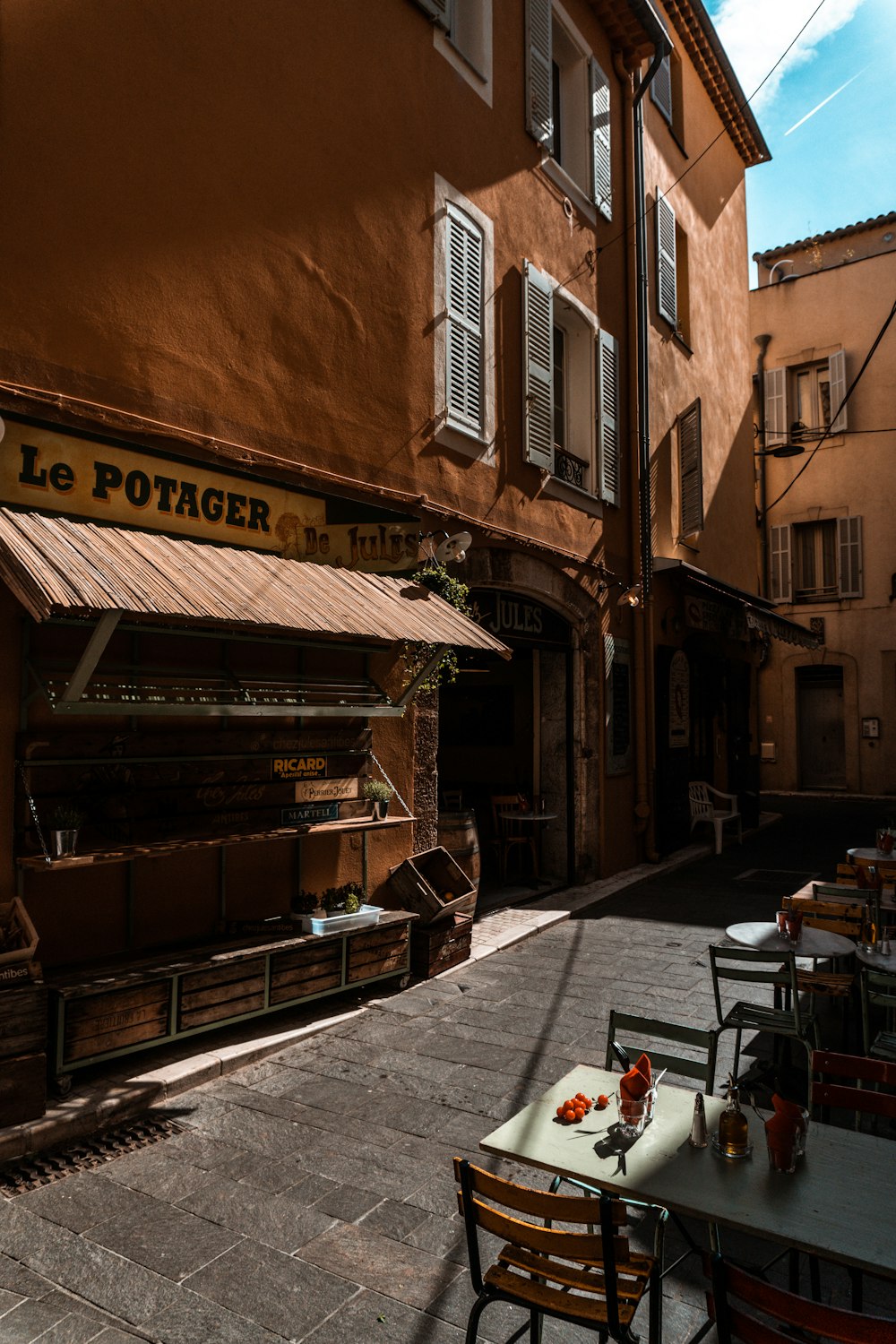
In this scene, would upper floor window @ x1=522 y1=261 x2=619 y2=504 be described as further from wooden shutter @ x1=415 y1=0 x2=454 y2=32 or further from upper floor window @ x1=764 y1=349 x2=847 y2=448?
upper floor window @ x1=764 y1=349 x2=847 y2=448

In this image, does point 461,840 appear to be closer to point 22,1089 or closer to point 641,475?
point 22,1089

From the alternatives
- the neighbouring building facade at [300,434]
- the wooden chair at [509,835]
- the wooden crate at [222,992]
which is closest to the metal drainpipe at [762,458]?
the neighbouring building facade at [300,434]

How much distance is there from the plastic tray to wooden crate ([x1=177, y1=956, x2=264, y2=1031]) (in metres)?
0.53

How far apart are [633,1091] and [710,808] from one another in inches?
450

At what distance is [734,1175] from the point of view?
279 cm

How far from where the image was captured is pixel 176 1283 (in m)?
3.23

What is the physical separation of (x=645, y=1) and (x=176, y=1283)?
13.4m

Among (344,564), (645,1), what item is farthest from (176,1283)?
(645,1)

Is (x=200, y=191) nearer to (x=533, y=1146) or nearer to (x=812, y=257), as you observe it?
(x=533, y=1146)

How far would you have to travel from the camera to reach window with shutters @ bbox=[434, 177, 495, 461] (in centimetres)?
794

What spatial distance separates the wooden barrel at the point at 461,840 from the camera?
8.13 m

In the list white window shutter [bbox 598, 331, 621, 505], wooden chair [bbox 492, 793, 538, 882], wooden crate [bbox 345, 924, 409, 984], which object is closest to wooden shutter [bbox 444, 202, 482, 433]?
white window shutter [bbox 598, 331, 621, 505]

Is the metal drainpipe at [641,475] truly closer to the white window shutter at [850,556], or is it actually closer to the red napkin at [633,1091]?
the red napkin at [633,1091]

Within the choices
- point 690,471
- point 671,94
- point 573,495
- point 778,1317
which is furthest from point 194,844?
point 671,94
